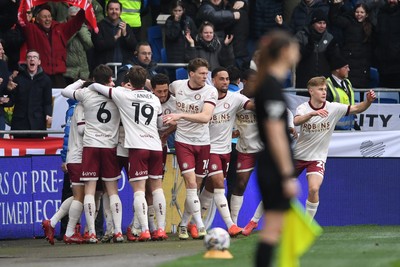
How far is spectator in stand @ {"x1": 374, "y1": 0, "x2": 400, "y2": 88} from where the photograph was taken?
23844 millimetres

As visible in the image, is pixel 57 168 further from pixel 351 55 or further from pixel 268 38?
pixel 268 38

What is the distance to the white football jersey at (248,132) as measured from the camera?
59.4 ft

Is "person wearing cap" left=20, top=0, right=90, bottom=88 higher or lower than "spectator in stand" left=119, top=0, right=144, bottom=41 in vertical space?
lower

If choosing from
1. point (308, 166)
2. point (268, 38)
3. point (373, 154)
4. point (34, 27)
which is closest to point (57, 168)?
point (34, 27)

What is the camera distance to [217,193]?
1767 cm

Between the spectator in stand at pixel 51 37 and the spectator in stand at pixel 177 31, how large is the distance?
74.3 inches

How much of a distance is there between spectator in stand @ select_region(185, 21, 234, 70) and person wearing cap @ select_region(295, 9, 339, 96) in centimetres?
154

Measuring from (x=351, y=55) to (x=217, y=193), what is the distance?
707 centimetres

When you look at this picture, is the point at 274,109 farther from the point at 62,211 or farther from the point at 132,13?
the point at 132,13

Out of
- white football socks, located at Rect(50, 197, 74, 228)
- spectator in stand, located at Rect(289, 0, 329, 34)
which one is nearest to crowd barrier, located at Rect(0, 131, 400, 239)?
white football socks, located at Rect(50, 197, 74, 228)

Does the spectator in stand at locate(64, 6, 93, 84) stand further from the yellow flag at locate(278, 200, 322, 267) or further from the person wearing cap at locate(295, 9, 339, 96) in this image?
the yellow flag at locate(278, 200, 322, 267)

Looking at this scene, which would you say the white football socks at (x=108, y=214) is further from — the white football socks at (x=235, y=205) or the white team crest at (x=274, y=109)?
the white team crest at (x=274, y=109)

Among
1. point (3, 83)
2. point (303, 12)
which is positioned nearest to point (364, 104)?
point (3, 83)

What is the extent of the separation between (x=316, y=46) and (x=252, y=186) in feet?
12.9
